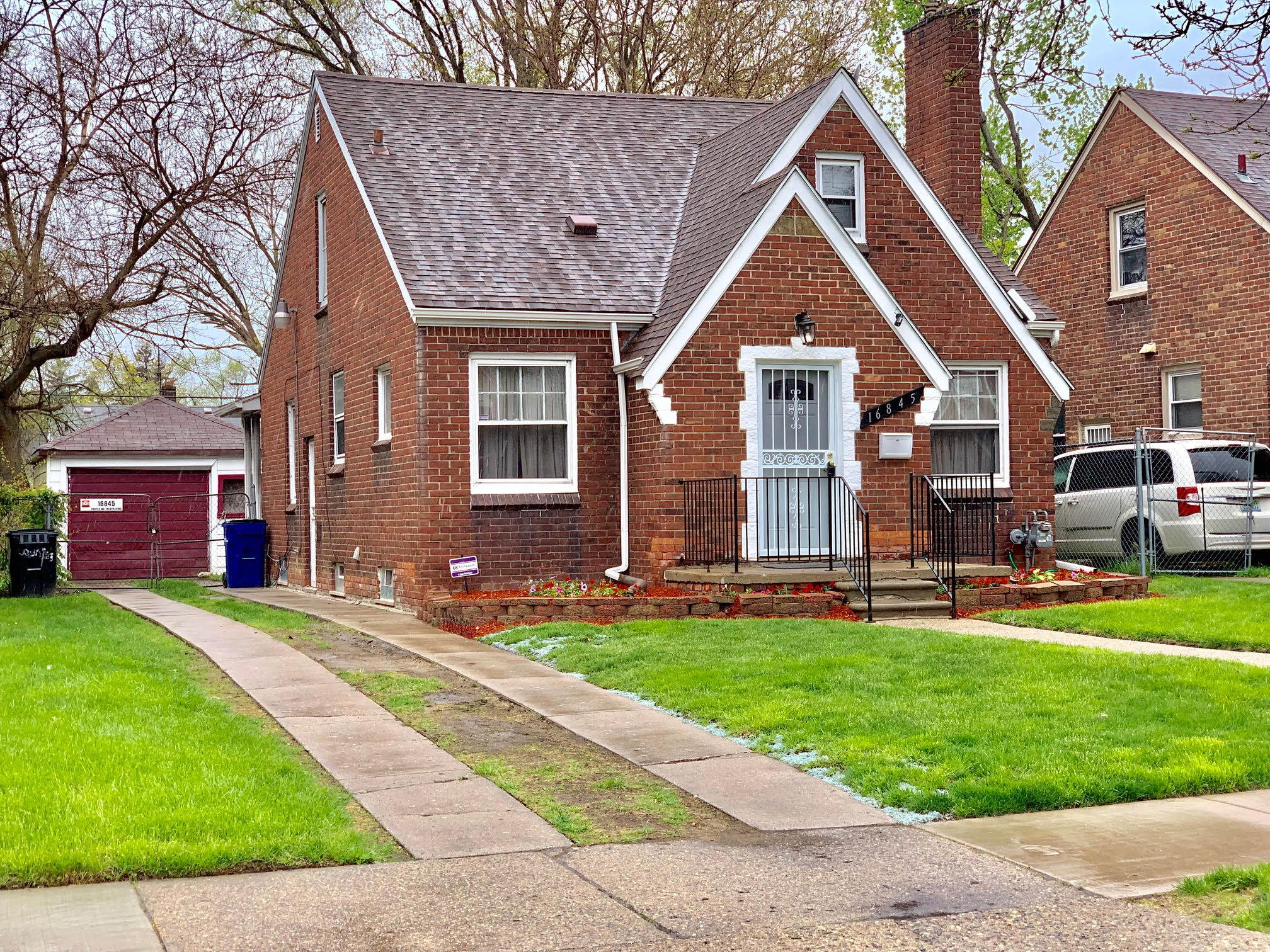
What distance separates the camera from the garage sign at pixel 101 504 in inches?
1284

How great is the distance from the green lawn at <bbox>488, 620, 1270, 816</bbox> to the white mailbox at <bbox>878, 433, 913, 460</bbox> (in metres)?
4.32

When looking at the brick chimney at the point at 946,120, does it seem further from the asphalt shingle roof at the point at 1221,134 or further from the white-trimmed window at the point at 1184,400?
the white-trimmed window at the point at 1184,400

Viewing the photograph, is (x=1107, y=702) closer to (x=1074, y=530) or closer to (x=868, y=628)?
(x=868, y=628)

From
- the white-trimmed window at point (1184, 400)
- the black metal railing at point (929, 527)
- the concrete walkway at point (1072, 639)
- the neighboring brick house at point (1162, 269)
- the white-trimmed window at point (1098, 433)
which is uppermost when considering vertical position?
the neighboring brick house at point (1162, 269)

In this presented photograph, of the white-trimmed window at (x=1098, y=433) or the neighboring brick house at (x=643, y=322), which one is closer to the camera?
the neighboring brick house at (x=643, y=322)

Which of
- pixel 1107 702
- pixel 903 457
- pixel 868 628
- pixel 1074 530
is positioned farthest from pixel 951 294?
pixel 1107 702

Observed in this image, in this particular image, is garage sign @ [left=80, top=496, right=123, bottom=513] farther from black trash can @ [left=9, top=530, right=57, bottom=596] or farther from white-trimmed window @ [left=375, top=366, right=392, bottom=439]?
white-trimmed window @ [left=375, top=366, right=392, bottom=439]

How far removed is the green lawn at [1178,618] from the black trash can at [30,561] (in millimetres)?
14433

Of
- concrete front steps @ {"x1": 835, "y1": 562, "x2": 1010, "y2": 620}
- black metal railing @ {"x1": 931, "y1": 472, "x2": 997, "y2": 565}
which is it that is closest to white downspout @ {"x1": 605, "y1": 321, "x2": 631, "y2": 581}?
concrete front steps @ {"x1": 835, "y1": 562, "x2": 1010, "y2": 620}

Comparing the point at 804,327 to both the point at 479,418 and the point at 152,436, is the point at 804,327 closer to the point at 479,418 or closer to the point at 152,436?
the point at 479,418

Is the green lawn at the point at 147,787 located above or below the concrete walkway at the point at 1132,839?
above

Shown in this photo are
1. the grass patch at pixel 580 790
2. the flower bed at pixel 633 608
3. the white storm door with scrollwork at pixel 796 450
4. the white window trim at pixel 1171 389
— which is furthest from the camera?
the white window trim at pixel 1171 389

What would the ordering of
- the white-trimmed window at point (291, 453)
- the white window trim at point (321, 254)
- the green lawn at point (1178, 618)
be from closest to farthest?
the green lawn at point (1178, 618)
the white window trim at point (321, 254)
the white-trimmed window at point (291, 453)

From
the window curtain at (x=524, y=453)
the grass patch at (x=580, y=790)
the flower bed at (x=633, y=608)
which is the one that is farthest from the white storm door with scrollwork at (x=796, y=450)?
the grass patch at (x=580, y=790)
